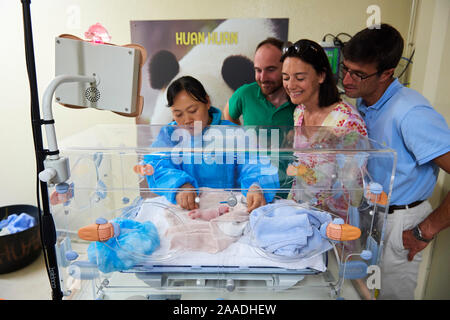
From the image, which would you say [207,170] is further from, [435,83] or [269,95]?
[435,83]

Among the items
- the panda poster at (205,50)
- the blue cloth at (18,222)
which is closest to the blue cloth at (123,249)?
the panda poster at (205,50)

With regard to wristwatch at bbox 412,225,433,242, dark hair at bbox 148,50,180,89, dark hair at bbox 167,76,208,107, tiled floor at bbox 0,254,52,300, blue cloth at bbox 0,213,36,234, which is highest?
dark hair at bbox 148,50,180,89

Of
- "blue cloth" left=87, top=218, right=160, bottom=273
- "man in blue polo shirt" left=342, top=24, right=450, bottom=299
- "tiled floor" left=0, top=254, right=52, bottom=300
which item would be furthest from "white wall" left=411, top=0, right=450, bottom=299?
"tiled floor" left=0, top=254, right=52, bottom=300

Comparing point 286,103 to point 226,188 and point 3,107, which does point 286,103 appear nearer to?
point 226,188

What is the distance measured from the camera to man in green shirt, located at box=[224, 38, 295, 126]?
5.43 ft

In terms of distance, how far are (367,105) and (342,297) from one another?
81 cm

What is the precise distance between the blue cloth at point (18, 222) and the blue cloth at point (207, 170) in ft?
5.50

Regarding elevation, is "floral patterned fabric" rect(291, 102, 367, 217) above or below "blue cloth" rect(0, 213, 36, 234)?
above

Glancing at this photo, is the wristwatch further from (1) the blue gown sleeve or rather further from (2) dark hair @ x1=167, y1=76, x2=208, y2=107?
(2) dark hair @ x1=167, y1=76, x2=208, y2=107

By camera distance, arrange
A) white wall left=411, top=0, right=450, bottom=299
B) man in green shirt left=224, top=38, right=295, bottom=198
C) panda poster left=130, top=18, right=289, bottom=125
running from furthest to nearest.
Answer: panda poster left=130, top=18, right=289, bottom=125 → man in green shirt left=224, top=38, right=295, bottom=198 → white wall left=411, top=0, right=450, bottom=299

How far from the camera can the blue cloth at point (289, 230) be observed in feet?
3.59

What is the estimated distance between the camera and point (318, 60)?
1.35 meters

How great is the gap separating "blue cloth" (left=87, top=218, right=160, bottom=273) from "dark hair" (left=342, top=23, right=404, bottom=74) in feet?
3.49

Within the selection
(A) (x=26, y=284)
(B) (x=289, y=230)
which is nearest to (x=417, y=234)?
(B) (x=289, y=230)
